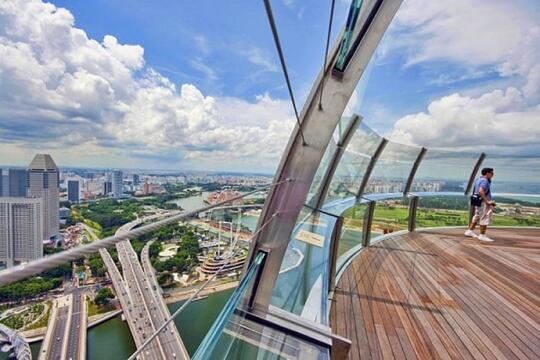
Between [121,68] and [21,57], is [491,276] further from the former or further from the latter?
[21,57]

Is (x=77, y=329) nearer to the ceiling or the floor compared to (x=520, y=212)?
nearer to the ceiling

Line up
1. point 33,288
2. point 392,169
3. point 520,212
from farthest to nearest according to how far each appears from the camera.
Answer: point 520,212
point 392,169
point 33,288

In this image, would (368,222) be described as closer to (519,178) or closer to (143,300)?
(143,300)

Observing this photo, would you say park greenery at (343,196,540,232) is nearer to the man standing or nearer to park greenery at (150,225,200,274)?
the man standing

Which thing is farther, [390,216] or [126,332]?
[390,216]

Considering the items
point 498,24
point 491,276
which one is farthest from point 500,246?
point 498,24

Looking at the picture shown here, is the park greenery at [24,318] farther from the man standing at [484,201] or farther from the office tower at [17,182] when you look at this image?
the man standing at [484,201]

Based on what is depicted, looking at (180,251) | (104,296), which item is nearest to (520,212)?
(180,251)
